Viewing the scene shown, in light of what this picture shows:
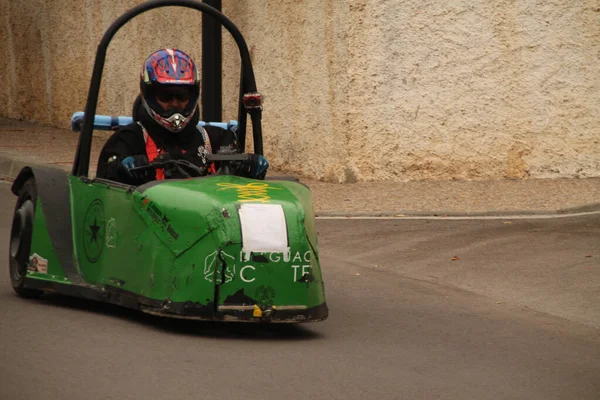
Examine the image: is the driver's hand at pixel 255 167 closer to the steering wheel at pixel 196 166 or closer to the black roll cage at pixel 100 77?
the steering wheel at pixel 196 166

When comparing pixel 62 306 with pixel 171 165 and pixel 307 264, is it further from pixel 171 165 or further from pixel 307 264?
pixel 307 264

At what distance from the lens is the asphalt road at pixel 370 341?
19.8 ft

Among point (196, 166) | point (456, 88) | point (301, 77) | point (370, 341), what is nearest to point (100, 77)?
point (196, 166)

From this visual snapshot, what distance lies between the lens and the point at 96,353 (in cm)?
648

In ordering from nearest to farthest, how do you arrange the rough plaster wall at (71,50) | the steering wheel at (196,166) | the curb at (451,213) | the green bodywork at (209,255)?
1. the green bodywork at (209,255)
2. the steering wheel at (196,166)
3. the curb at (451,213)
4. the rough plaster wall at (71,50)

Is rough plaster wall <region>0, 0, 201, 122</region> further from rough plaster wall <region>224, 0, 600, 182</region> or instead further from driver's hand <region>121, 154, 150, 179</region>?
driver's hand <region>121, 154, 150, 179</region>

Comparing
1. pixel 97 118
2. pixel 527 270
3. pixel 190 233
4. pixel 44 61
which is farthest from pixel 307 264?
pixel 44 61

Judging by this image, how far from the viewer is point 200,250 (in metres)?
6.81

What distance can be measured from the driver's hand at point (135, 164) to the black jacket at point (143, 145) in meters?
Answer: 0.04

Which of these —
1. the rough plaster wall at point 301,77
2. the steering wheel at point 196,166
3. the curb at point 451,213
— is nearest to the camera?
the steering wheel at point 196,166

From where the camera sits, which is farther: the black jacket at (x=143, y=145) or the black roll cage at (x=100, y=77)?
the black roll cage at (x=100, y=77)

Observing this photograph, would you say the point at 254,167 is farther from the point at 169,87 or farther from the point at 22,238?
the point at 22,238

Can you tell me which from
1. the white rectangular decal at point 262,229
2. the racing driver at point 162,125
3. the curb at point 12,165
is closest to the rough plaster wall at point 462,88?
the curb at point 12,165

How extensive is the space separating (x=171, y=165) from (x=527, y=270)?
325cm
